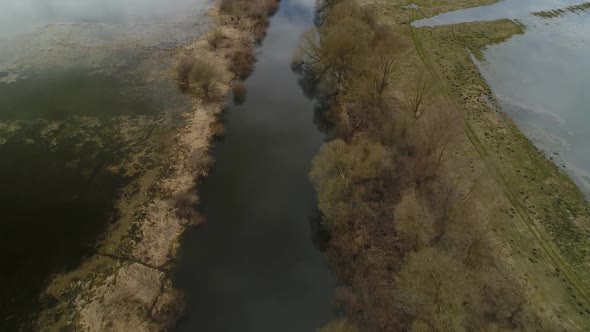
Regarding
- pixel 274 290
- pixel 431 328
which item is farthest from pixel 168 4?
pixel 431 328

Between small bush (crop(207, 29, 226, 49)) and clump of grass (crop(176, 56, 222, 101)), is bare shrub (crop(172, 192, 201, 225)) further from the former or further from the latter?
small bush (crop(207, 29, 226, 49))

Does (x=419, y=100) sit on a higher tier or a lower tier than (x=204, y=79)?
lower

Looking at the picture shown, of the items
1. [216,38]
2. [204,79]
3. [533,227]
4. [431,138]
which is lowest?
[533,227]

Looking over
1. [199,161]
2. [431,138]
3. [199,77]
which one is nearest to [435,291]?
[431,138]

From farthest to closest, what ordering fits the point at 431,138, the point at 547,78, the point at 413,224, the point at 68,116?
the point at 547,78
the point at 68,116
the point at 431,138
the point at 413,224

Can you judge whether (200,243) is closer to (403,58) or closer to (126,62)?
(126,62)

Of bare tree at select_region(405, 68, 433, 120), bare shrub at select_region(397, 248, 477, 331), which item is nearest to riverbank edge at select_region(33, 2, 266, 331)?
bare shrub at select_region(397, 248, 477, 331)

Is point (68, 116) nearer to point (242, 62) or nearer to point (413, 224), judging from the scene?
point (242, 62)
